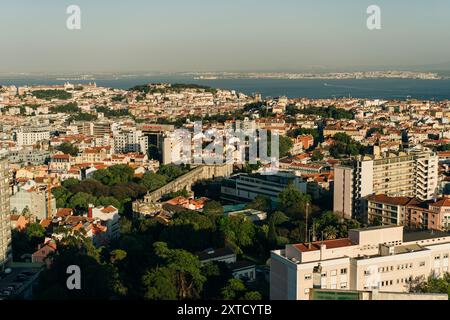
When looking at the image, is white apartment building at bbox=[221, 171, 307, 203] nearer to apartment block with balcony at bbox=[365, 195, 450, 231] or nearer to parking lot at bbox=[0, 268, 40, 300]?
apartment block with balcony at bbox=[365, 195, 450, 231]

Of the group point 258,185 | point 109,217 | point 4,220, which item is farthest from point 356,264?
point 258,185

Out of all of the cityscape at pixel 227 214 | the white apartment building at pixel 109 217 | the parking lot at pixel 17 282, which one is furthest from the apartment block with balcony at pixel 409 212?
the parking lot at pixel 17 282

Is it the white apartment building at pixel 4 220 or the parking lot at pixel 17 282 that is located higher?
the white apartment building at pixel 4 220

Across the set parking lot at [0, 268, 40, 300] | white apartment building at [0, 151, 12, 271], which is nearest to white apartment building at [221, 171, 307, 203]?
white apartment building at [0, 151, 12, 271]

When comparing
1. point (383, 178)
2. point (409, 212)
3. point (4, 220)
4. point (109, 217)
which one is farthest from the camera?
point (383, 178)

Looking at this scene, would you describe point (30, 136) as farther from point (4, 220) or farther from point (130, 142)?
point (4, 220)

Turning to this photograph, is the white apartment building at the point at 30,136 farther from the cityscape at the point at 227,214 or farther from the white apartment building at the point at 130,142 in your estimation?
the white apartment building at the point at 130,142

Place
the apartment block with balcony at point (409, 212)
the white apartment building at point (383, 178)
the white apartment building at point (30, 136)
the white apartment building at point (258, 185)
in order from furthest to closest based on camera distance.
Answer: the white apartment building at point (30, 136) → the white apartment building at point (258, 185) → the white apartment building at point (383, 178) → the apartment block with balcony at point (409, 212)
